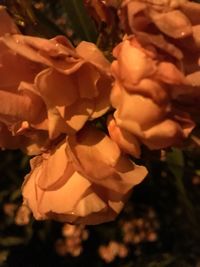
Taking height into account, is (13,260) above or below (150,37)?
below

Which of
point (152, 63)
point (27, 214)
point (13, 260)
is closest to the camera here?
point (152, 63)

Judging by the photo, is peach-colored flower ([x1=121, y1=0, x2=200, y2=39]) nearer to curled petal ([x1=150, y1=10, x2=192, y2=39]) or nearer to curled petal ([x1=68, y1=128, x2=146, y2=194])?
curled petal ([x1=150, y1=10, x2=192, y2=39])

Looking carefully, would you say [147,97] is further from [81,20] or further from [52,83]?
[81,20]

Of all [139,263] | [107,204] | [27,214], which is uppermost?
[107,204]

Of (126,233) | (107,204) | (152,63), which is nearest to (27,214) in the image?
(126,233)

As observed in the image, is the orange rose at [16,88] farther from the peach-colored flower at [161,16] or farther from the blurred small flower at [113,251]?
the blurred small flower at [113,251]

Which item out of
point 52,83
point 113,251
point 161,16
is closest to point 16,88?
point 52,83

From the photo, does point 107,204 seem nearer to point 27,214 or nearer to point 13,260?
point 27,214

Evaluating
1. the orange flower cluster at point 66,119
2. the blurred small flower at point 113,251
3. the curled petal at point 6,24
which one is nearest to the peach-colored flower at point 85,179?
the orange flower cluster at point 66,119
